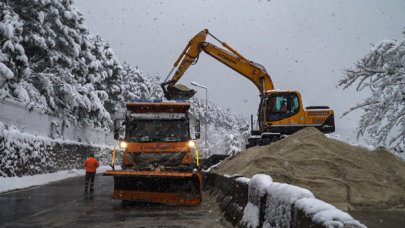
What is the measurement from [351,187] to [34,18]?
71.5ft

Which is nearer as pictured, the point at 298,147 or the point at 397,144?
the point at 298,147

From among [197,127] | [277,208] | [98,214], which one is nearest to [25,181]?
[197,127]

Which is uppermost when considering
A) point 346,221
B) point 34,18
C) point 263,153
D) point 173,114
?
point 34,18

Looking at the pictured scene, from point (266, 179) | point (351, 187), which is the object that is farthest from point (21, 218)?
point (351, 187)

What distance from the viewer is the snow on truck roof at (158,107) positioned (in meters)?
13.4

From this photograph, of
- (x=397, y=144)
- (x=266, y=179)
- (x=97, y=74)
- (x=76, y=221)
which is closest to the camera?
(x=266, y=179)

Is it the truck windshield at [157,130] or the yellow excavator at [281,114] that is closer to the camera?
the truck windshield at [157,130]

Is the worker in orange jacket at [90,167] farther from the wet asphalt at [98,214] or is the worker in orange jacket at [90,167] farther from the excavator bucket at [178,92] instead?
the excavator bucket at [178,92]

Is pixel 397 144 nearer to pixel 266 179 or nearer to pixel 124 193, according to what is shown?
pixel 124 193

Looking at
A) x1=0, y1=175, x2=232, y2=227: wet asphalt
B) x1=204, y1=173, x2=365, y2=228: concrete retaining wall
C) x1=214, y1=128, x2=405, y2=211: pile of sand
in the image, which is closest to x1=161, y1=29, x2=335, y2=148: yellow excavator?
x1=214, y1=128, x2=405, y2=211: pile of sand

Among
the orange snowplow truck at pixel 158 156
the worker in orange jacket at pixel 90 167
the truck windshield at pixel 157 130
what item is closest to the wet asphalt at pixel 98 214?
the orange snowplow truck at pixel 158 156

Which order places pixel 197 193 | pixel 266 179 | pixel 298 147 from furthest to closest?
pixel 298 147 → pixel 197 193 → pixel 266 179

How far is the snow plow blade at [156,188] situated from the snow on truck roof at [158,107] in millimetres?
2552

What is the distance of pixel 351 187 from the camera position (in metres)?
12.2
